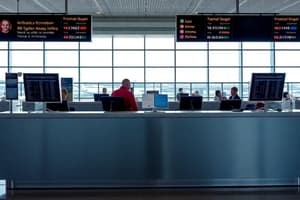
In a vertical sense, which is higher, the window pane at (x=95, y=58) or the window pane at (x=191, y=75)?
the window pane at (x=95, y=58)

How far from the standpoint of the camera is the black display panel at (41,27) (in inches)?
497

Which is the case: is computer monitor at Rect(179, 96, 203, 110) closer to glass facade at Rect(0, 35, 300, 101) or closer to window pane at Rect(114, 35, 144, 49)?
glass facade at Rect(0, 35, 300, 101)

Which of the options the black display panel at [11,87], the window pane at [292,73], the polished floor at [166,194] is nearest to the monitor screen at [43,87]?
the black display panel at [11,87]

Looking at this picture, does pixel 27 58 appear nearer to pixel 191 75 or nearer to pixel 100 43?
pixel 100 43

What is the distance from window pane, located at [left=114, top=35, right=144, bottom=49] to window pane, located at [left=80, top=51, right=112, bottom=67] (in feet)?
1.79

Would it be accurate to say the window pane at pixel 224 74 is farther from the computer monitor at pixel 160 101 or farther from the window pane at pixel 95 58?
the computer monitor at pixel 160 101

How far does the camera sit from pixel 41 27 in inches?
499

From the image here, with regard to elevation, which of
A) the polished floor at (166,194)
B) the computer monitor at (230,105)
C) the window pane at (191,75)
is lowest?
the polished floor at (166,194)

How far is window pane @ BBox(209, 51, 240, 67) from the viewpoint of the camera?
75.7ft

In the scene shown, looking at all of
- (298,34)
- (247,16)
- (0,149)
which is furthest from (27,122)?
(298,34)

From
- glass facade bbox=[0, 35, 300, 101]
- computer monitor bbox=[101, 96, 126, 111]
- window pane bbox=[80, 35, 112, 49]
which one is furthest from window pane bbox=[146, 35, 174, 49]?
computer monitor bbox=[101, 96, 126, 111]

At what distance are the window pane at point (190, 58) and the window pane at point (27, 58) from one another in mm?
5830

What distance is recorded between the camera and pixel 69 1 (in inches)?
682

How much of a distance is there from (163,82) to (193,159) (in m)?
15.8
